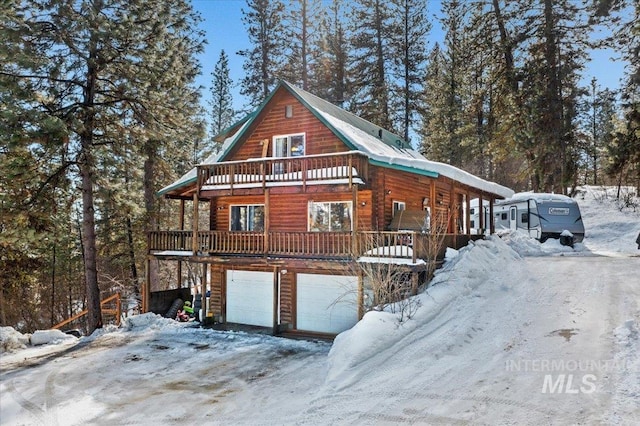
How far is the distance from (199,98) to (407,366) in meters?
20.7

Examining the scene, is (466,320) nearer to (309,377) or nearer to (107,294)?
(309,377)

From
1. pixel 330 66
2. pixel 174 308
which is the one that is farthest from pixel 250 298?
pixel 330 66

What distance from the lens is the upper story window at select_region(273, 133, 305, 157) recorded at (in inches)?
648

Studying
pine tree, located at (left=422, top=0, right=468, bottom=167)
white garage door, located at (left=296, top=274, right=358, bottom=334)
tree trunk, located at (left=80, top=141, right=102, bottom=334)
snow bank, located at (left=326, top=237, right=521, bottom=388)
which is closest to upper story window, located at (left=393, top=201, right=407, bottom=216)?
snow bank, located at (left=326, top=237, right=521, bottom=388)

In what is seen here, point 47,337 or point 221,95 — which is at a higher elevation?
point 221,95

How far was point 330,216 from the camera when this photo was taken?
1533 centimetres

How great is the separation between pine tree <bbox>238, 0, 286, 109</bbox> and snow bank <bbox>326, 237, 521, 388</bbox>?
2082cm

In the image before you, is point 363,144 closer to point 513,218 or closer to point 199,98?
point 513,218

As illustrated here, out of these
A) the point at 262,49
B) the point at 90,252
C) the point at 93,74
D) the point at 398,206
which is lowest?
the point at 90,252

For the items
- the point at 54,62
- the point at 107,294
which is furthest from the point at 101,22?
the point at 107,294

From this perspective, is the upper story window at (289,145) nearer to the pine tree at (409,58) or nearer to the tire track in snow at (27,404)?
the tire track in snow at (27,404)

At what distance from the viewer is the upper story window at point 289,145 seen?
16.5 metres

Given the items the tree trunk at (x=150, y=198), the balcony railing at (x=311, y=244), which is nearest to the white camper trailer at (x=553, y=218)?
the balcony railing at (x=311, y=244)

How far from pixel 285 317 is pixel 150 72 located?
10.5 metres
